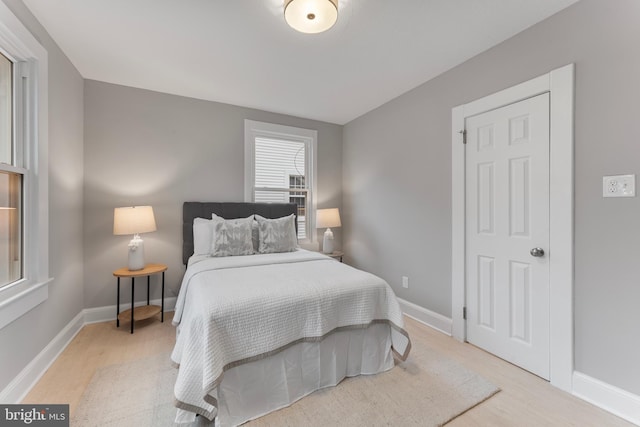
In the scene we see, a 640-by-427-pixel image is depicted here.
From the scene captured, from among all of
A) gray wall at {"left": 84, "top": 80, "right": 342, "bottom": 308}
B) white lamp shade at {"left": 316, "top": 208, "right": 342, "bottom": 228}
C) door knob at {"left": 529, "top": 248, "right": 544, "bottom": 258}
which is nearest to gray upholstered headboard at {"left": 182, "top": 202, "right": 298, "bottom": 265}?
gray wall at {"left": 84, "top": 80, "right": 342, "bottom": 308}

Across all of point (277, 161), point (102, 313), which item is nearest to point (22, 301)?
point (102, 313)

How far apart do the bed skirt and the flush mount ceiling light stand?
201cm

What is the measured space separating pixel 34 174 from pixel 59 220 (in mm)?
534

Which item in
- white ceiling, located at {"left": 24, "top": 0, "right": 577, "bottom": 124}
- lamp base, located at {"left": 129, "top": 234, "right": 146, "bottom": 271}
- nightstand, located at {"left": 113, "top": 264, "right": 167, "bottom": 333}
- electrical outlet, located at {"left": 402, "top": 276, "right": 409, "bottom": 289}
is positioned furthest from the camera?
electrical outlet, located at {"left": 402, "top": 276, "right": 409, "bottom": 289}

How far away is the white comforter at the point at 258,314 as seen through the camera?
1387mm

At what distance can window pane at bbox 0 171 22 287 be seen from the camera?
1.67m

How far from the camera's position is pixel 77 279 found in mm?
2623

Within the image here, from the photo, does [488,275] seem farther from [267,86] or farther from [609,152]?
[267,86]

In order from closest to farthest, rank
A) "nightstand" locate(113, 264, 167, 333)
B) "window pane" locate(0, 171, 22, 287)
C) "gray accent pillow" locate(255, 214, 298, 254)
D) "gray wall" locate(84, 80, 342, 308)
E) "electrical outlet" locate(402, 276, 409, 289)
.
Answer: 1. "window pane" locate(0, 171, 22, 287)
2. "nightstand" locate(113, 264, 167, 333)
3. "gray wall" locate(84, 80, 342, 308)
4. "gray accent pillow" locate(255, 214, 298, 254)
5. "electrical outlet" locate(402, 276, 409, 289)

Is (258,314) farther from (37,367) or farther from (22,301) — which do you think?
(37,367)

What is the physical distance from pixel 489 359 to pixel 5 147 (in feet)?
12.5

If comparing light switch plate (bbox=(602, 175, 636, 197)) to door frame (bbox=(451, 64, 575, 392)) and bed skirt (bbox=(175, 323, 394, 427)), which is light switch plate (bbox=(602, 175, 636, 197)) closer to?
door frame (bbox=(451, 64, 575, 392))

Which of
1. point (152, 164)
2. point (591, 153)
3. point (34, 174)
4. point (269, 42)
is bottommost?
point (34, 174)

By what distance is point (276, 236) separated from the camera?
9.87 ft
